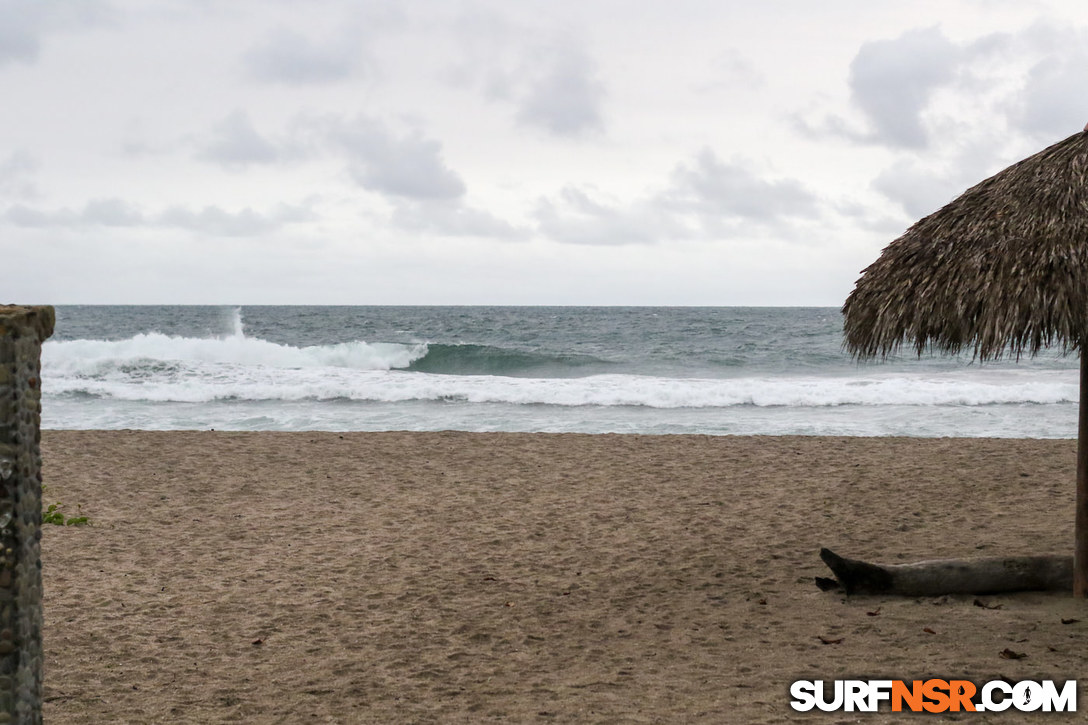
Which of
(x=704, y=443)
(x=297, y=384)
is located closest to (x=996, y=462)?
(x=704, y=443)

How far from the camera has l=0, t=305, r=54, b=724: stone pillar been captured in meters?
1.87

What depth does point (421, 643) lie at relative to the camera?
14.6ft

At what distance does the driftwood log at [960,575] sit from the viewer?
4898mm

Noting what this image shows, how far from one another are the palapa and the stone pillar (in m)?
3.72

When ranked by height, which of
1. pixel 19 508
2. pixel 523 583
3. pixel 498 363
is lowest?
pixel 523 583

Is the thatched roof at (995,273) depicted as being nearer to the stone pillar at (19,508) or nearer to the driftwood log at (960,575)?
the driftwood log at (960,575)

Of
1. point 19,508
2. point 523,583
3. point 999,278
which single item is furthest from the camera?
point 523,583

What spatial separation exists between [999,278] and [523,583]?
3.08 metres

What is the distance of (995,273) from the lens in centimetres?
410

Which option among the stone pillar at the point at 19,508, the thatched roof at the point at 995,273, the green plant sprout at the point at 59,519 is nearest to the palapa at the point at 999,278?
the thatched roof at the point at 995,273

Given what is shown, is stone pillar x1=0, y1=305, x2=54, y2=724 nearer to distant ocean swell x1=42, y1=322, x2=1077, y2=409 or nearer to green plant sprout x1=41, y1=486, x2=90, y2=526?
green plant sprout x1=41, y1=486, x2=90, y2=526

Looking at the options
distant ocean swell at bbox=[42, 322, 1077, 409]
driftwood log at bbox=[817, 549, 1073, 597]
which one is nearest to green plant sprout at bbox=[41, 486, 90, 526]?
driftwood log at bbox=[817, 549, 1073, 597]

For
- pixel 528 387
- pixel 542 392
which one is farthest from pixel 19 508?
pixel 528 387

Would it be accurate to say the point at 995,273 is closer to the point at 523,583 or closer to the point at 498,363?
the point at 523,583
